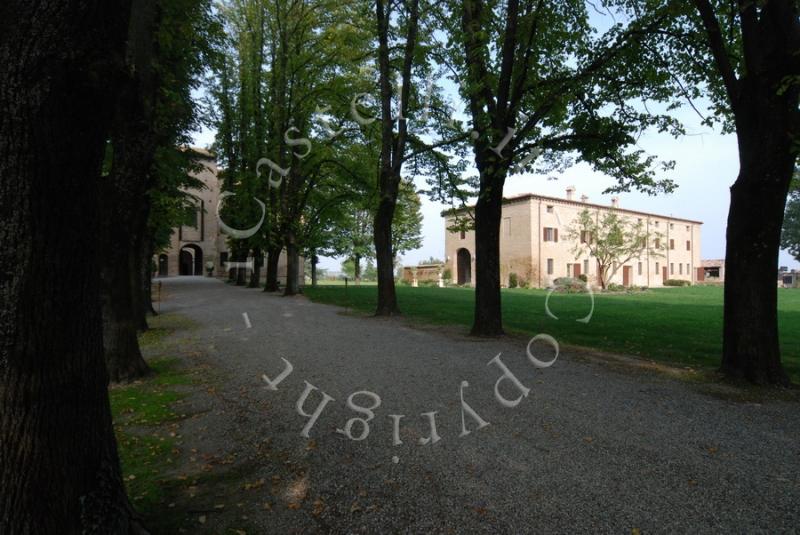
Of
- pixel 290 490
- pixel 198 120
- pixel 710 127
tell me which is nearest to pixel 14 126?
pixel 290 490

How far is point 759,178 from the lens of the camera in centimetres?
607

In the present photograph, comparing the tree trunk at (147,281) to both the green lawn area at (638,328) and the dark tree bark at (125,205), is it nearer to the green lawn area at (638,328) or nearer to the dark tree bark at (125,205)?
the green lawn area at (638,328)

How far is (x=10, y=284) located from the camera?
2125mm

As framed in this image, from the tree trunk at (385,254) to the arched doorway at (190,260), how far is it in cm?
4354

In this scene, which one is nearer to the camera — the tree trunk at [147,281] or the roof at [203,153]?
the tree trunk at [147,281]

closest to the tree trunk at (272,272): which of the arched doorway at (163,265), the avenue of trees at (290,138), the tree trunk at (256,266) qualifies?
the avenue of trees at (290,138)

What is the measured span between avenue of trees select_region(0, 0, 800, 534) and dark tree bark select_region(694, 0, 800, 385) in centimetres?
2

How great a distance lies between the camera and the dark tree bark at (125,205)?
6.40 m

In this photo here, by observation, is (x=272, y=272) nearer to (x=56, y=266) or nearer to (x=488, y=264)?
(x=488, y=264)

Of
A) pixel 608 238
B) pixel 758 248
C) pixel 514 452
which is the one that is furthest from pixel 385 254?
pixel 608 238

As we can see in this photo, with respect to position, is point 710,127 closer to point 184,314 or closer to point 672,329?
point 672,329

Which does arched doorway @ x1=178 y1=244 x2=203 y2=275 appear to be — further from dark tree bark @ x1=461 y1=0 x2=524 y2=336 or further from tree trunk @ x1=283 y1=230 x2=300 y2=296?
dark tree bark @ x1=461 y1=0 x2=524 y2=336

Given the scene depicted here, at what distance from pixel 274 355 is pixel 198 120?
13.6 metres

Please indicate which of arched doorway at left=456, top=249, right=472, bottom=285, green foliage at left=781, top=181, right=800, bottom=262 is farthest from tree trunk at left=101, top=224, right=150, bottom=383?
green foliage at left=781, top=181, right=800, bottom=262
